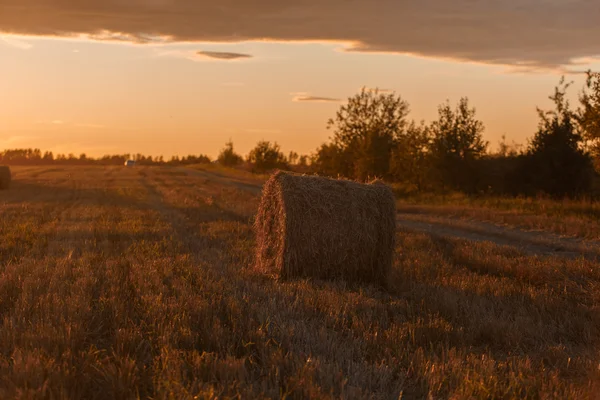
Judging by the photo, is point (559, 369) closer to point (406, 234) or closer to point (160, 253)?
point (160, 253)

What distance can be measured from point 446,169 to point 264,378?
93.7ft

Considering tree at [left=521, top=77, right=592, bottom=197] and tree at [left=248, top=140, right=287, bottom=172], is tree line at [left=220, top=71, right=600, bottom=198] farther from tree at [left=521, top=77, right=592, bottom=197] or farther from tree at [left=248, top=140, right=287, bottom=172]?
tree at [left=248, top=140, right=287, bottom=172]

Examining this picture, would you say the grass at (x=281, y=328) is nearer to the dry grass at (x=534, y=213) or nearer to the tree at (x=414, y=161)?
the dry grass at (x=534, y=213)

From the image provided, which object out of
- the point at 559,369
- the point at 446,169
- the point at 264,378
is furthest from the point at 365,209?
the point at 446,169

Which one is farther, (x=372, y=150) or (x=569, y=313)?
(x=372, y=150)

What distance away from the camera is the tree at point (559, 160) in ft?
95.0

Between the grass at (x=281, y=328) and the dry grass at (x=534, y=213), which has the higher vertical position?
the dry grass at (x=534, y=213)

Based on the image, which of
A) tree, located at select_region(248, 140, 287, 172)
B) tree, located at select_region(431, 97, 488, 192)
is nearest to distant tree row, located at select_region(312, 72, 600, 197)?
tree, located at select_region(431, 97, 488, 192)

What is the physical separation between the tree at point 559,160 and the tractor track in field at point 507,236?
1046 cm

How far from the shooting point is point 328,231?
10.0 metres

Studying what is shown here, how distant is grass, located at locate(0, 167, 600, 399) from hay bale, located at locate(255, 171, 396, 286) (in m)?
0.47

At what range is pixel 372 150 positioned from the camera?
40.0 meters

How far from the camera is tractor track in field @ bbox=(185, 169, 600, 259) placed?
14.0 metres

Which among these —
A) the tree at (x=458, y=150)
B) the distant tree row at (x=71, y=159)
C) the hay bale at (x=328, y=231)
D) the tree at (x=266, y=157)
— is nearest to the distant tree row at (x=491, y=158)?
the tree at (x=458, y=150)
